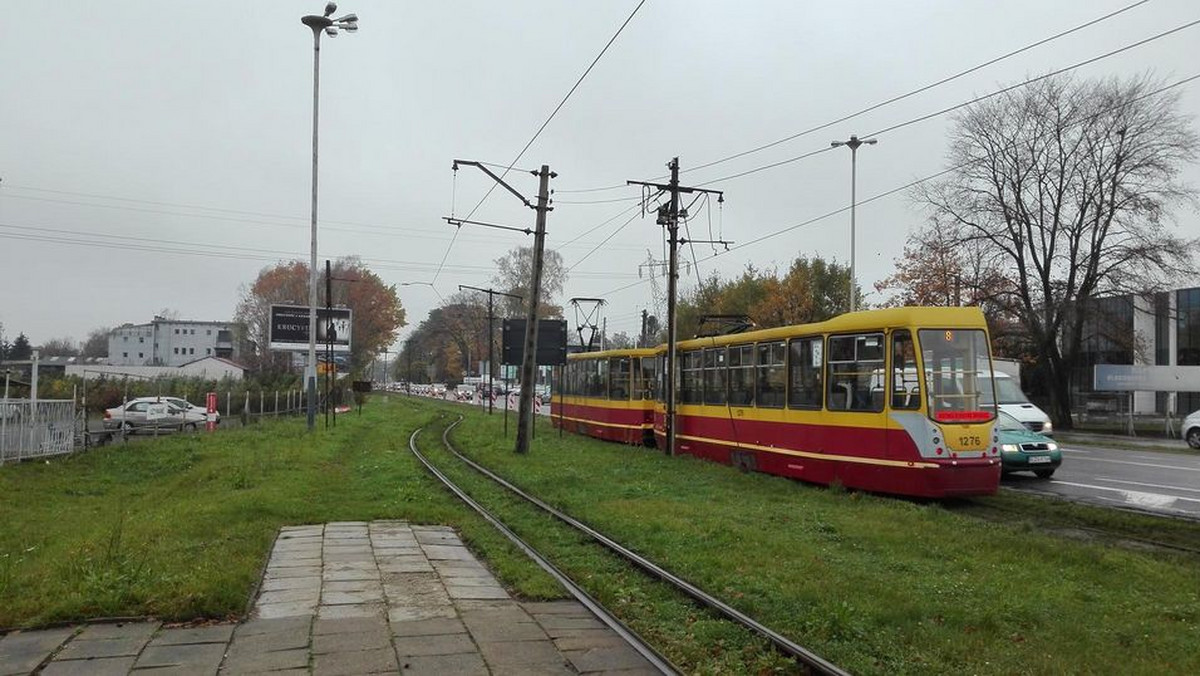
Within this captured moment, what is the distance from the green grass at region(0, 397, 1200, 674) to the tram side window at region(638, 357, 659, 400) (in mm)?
8210

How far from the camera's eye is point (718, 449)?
63.6 ft

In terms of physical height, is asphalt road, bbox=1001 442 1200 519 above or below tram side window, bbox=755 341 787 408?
below

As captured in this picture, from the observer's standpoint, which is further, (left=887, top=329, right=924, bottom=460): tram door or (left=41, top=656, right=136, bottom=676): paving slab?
(left=887, top=329, right=924, bottom=460): tram door

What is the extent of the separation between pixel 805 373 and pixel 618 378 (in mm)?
13127

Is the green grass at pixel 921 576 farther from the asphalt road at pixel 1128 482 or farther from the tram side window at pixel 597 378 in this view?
the tram side window at pixel 597 378

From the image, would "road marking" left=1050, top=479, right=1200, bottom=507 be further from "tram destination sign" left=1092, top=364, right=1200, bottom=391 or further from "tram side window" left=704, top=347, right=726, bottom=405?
"tram destination sign" left=1092, top=364, right=1200, bottom=391

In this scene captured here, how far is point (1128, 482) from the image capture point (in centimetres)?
1672

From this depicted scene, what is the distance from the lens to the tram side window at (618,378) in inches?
1085

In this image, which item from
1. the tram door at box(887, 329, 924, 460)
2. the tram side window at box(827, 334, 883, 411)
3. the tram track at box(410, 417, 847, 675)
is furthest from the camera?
the tram side window at box(827, 334, 883, 411)

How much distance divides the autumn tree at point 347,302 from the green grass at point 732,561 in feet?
189

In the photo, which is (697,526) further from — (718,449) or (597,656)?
(718,449)

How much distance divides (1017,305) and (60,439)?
37166 millimetres

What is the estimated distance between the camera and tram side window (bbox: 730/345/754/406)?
57.9 feet

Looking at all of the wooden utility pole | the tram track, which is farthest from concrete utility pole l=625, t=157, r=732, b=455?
the tram track
